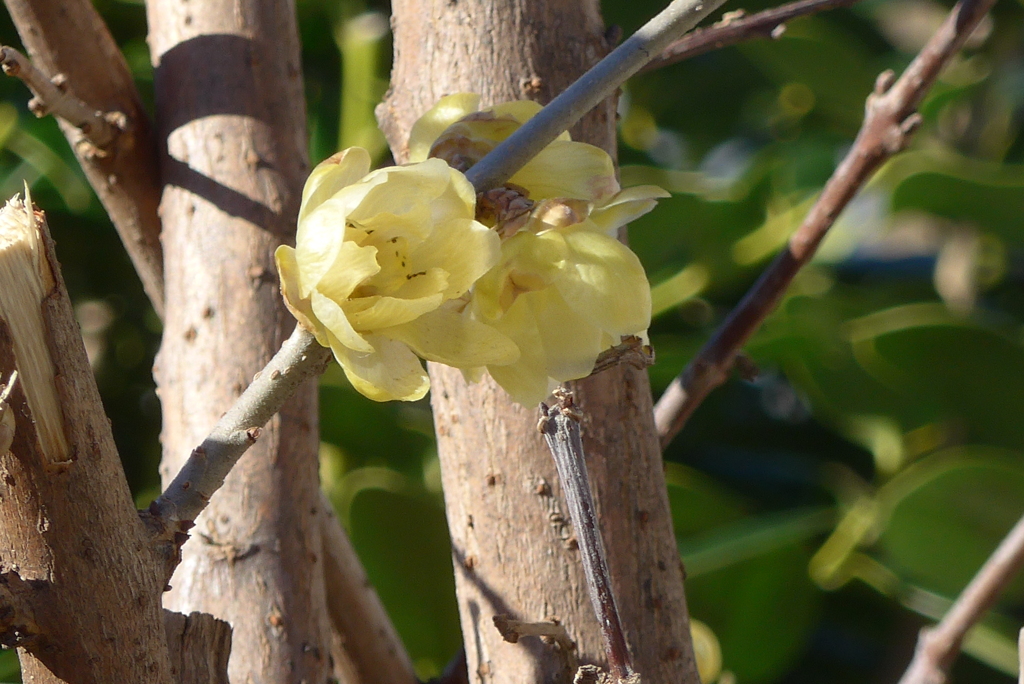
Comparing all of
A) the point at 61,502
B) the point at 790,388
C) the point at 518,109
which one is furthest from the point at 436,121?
the point at 790,388

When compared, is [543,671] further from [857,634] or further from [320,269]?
[857,634]

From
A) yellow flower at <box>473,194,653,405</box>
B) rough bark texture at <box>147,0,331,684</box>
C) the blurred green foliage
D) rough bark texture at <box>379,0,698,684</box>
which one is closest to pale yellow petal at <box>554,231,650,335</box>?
yellow flower at <box>473,194,653,405</box>

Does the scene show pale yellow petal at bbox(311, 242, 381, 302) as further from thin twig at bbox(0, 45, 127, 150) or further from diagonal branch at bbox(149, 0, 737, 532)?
thin twig at bbox(0, 45, 127, 150)

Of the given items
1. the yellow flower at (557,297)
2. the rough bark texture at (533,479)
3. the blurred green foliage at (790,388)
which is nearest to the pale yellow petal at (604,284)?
the yellow flower at (557,297)

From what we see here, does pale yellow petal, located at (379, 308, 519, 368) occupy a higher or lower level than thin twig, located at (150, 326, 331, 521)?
higher

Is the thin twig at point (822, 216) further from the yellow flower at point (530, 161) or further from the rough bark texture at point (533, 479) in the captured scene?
the yellow flower at point (530, 161)

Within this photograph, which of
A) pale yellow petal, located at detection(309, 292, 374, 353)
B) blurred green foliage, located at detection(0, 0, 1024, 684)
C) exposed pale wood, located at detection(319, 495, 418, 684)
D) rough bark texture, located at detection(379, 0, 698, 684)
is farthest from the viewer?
blurred green foliage, located at detection(0, 0, 1024, 684)
